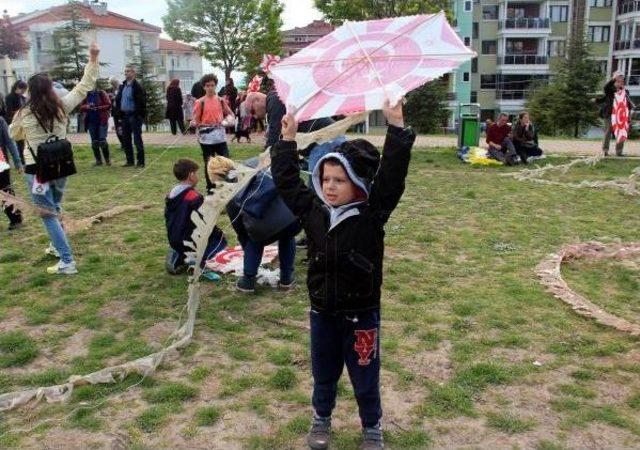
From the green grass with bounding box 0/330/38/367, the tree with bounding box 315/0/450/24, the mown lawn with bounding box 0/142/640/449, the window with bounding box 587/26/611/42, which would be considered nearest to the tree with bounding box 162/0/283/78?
the tree with bounding box 315/0/450/24

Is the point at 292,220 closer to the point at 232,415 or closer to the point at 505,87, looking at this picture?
the point at 232,415

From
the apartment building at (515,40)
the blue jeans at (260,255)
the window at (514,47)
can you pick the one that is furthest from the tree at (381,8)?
the window at (514,47)

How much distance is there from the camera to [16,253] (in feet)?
23.1

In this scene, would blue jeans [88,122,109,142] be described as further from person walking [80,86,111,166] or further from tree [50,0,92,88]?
tree [50,0,92,88]

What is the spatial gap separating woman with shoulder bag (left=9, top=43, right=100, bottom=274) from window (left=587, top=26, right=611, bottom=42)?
52161 mm

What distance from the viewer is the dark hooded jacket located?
2979 millimetres

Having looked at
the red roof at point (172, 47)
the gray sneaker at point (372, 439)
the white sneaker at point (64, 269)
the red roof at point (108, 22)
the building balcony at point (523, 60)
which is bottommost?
the gray sneaker at point (372, 439)

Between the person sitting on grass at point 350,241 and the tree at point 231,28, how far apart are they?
37.4 meters

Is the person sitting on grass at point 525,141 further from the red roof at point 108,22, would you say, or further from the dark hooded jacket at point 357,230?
the red roof at point 108,22

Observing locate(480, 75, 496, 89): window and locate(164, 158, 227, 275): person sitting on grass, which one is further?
locate(480, 75, 496, 89): window

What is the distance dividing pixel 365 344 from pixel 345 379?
986 mm

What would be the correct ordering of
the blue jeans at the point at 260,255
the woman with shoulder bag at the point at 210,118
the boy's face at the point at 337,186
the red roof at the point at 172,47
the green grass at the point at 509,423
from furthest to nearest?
the red roof at the point at 172,47
the woman with shoulder bag at the point at 210,118
the blue jeans at the point at 260,255
the green grass at the point at 509,423
the boy's face at the point at 337,186

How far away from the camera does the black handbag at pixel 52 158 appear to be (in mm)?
5852

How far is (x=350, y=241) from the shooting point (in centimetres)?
305
